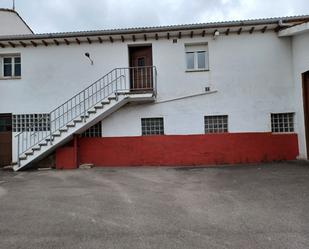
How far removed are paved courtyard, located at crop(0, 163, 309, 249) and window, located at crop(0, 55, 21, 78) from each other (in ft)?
18.3

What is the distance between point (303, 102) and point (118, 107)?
7709mm

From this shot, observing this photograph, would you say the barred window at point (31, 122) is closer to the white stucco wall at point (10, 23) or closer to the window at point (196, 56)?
the white stucco wall at point (10, 23)

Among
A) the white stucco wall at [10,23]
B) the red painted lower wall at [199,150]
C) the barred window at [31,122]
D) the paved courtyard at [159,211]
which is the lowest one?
the paved courtyard at [159,211]

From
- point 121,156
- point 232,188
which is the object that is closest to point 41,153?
point 121,156

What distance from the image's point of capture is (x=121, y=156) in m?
11.2

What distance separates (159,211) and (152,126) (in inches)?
259

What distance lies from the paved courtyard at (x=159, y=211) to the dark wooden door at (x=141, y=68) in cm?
456

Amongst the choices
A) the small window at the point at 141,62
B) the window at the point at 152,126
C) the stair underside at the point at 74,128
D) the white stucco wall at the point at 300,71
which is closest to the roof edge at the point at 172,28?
the white stucco wall at the point at 300,71

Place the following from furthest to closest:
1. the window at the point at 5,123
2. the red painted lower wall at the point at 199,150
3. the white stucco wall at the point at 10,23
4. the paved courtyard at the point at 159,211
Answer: the white stucco wall at the point at 10,23
the window at the point at 5,123
the red painted lower wall at the point at 199,150
the paved courtyard at the point at 159,211

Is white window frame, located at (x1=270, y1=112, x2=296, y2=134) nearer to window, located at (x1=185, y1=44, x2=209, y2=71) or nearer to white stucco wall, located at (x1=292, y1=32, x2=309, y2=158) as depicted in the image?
white stucco wall, located at (x1=292, y1=32, x2=309, y2=158)

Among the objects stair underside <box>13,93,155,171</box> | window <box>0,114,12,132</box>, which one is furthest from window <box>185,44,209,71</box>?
window <box>0,114,12,132</box>

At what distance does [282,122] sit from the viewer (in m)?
11.3

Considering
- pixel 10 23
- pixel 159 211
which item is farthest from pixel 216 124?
pixel 10 23

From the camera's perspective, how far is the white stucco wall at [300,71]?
1042cm
